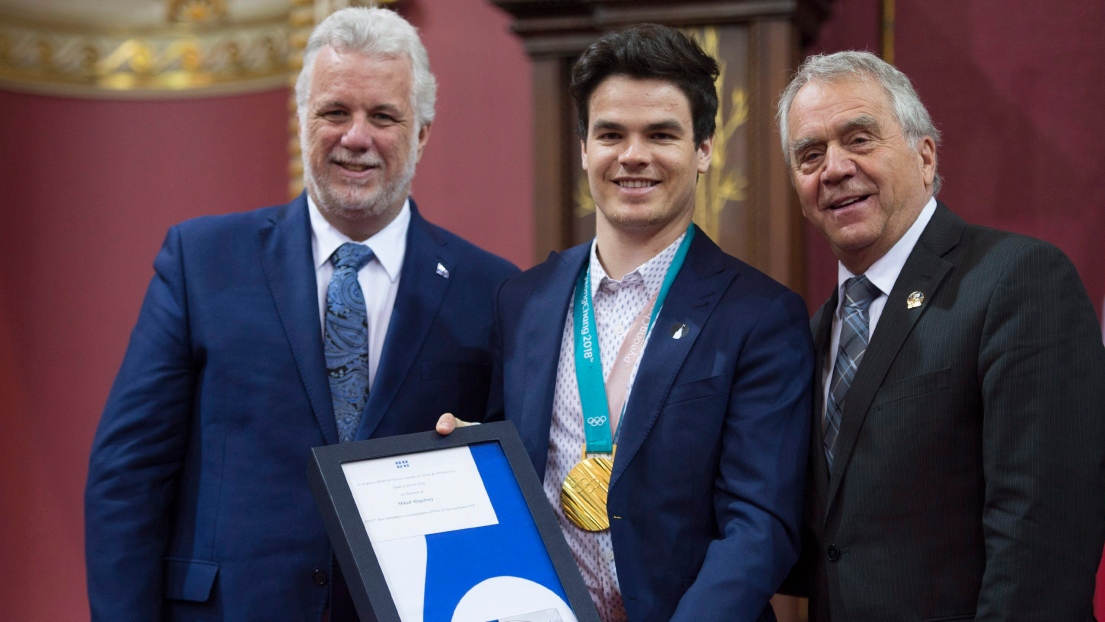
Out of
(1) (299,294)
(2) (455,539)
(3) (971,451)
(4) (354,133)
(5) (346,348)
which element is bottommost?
(2) (455,539)

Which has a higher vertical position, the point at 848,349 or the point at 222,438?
the point at 848,349

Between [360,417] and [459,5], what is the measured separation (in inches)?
85.1

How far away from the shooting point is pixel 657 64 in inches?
80.7

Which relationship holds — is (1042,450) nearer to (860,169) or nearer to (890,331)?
(890,331)

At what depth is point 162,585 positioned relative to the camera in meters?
2.18

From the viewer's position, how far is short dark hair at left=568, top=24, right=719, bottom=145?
2.06 meters

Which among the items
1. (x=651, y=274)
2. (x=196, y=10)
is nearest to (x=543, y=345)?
(x=651, y=274)

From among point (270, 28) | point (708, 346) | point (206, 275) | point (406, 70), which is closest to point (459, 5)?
point (270, 28)

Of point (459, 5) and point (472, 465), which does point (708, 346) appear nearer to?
point (472, 465)

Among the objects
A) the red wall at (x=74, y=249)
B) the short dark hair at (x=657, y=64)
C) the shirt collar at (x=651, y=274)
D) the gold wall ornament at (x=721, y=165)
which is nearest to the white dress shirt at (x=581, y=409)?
the shirt collar at (x=651, y=274)

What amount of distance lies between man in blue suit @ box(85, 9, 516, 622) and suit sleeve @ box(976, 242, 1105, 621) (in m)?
1.04

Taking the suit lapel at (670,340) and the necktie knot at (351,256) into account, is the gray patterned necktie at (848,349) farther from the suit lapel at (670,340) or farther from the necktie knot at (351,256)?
the necktie knot at (351,256)

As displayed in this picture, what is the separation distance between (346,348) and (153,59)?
2.76 meters

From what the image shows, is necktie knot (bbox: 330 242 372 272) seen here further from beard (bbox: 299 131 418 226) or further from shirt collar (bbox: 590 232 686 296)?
shirt collar (bbox: 590 232 686 296)
